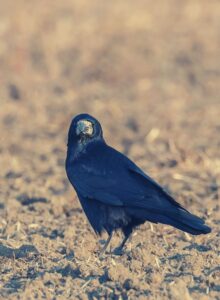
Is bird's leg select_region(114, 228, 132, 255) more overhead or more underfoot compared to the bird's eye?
more underfoot

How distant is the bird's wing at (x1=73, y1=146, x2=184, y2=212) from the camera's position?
24.0 feet

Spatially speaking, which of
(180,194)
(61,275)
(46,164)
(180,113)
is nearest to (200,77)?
(180,113)

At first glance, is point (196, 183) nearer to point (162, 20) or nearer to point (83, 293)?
point (83, 293)

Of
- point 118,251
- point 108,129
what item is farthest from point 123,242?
point 108,129

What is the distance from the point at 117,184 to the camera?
753cm

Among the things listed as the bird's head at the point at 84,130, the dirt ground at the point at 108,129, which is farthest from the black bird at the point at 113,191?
the dirt ground at the point at 108,129

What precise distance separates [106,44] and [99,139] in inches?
385

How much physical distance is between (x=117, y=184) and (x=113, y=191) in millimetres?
74

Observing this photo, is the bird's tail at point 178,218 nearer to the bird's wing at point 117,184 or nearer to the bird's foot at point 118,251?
the bird's wing at point 117,184

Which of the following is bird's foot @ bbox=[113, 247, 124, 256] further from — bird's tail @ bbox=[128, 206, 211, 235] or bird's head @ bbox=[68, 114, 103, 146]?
bird's head @ bbox=[68, 114, 103, 146]

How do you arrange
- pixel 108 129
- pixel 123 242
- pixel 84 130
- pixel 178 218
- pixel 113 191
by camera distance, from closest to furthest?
pixel 178 218
pixel 113 191
pixel 123 242
pixel 84 130
pixel 108 129

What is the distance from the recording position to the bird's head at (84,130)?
807 centimetres

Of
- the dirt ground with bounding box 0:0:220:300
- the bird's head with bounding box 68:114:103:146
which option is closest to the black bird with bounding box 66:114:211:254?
the bird's head with bounding box 68:114:103:146

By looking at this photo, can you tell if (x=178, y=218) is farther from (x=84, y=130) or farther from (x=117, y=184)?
(x=84, y=130)
